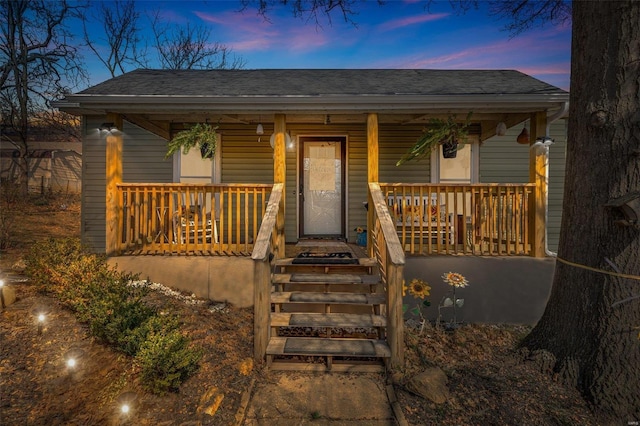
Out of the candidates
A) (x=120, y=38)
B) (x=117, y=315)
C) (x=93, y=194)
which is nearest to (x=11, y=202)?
(x=93, y=194)

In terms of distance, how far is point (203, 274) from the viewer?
466 centimetres

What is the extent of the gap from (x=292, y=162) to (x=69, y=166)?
13987 millimetres

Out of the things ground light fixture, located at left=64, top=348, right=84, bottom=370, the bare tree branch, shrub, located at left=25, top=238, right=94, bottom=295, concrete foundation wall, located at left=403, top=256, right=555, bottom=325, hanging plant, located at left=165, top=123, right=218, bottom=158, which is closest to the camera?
ground light fixture, located at left=64, top=348, right=84, bottom=370

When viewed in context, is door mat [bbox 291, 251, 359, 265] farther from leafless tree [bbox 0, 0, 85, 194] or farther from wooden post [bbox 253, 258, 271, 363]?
leafless tree [bbox 0, 0, 85, 194]

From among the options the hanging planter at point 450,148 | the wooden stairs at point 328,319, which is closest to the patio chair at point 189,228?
the wooden stairs at point 328,319

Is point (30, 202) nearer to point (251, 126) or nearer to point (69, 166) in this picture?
point (69, 166)

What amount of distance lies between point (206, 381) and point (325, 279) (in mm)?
1691

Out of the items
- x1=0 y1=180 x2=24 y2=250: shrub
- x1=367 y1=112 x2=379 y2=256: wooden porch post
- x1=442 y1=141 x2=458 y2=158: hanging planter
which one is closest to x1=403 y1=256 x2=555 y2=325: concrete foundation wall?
x1=367 y1=112 x2=379 y2=256: wooden porch post

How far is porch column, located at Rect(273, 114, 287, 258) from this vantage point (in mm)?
4688

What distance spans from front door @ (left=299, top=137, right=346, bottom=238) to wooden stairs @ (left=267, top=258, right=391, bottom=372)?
8.10 ft

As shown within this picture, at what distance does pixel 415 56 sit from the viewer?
963cm

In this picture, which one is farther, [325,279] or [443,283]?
[443,283]

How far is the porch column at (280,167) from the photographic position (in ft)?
15.4

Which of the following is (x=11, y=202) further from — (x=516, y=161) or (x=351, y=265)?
(x=516, y=161)
